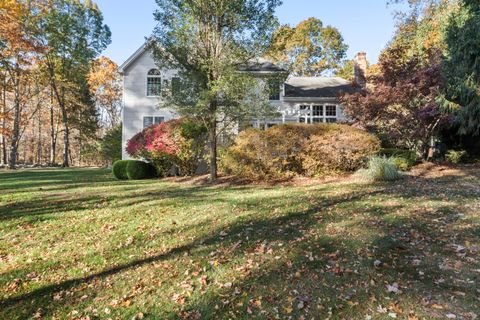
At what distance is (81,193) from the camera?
1040 cm

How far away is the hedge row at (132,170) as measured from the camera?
1480 centimetres

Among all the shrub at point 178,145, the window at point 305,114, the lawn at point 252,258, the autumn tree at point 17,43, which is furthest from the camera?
the autumn tree at point 17,43

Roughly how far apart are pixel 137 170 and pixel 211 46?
660cm

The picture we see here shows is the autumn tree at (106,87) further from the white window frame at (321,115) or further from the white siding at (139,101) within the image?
the white window frame at (321,115)

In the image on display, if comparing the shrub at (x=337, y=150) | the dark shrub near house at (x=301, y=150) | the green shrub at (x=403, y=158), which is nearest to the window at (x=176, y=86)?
the dark shrub near house at (x=301, y=150)

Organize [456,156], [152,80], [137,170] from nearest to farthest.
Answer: [456,156], [137,170], [152,80]

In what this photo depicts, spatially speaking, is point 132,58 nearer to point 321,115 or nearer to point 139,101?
point 139,101

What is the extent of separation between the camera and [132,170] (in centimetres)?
1476

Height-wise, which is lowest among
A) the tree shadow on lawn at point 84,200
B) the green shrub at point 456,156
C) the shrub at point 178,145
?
the tree shadow on lawn at point 84,200

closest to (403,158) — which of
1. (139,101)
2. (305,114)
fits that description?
(305,114)

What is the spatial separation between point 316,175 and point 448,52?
28.1ft

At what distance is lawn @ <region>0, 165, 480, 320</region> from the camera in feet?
12.3

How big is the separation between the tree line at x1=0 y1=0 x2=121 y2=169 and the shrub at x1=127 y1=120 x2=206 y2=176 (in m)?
15.3

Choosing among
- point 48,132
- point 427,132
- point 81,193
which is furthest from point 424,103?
point 48,132
